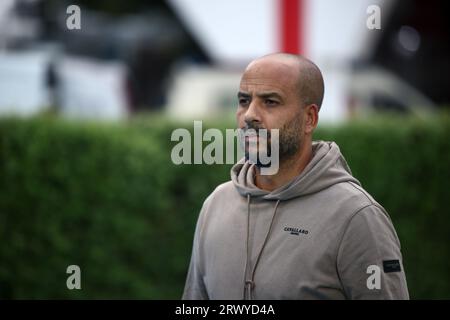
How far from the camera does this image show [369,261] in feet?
10.2

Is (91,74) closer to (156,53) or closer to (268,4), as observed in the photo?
(268,4)

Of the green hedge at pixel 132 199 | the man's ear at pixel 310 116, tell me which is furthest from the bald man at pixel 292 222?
the green hedge at pixel 132 199

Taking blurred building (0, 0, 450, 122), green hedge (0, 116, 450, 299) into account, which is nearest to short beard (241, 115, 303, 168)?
green hedge (0, 116, 450, 299)

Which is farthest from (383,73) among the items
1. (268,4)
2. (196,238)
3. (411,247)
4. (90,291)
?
(196,238)

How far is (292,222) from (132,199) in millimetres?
4642

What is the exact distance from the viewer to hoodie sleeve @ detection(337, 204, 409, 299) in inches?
123

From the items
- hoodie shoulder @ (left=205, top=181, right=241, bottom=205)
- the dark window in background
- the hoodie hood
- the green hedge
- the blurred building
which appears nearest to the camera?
the hoodie hood

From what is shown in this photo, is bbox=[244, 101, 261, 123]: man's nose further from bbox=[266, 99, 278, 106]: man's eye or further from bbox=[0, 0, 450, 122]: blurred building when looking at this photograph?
bbox=[0, 0, 450, 122]: blurred building

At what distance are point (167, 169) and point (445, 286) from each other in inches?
128

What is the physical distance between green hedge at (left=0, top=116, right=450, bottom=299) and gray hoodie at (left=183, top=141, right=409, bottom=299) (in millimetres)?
3631

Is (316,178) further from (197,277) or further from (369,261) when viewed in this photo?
(197,277)

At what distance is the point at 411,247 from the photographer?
27.2 feet

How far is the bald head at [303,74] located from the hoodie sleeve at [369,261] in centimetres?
57

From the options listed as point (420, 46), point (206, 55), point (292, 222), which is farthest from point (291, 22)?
point (420, 46)
